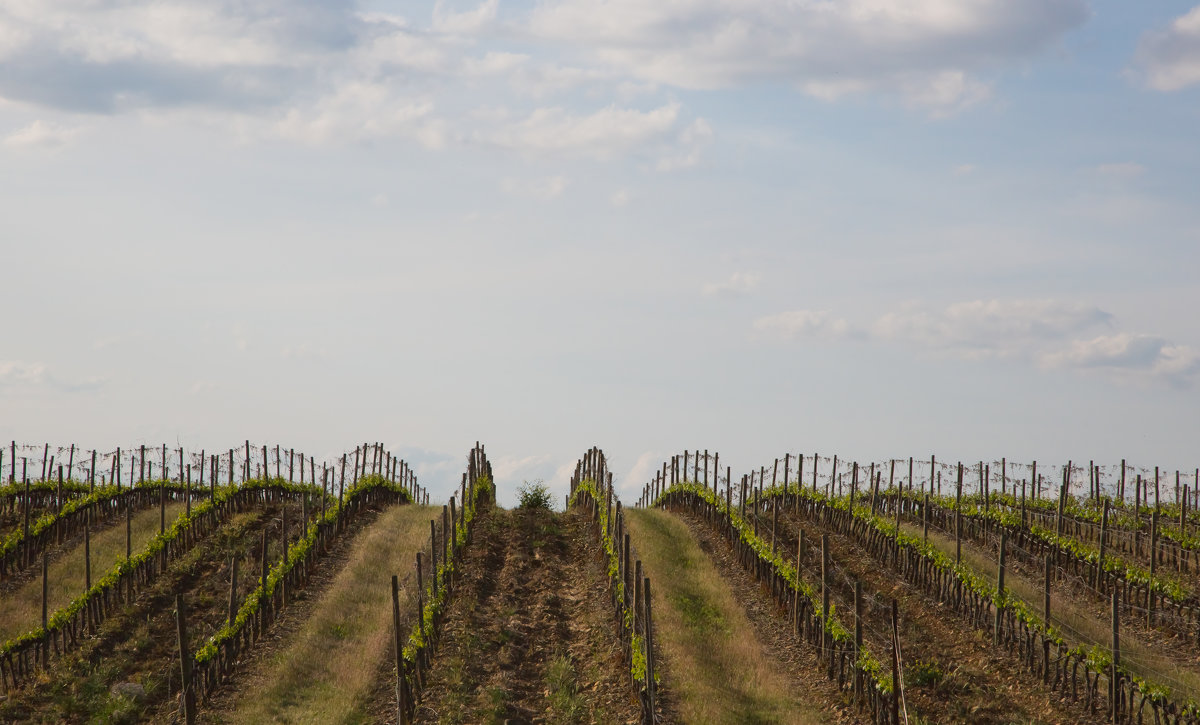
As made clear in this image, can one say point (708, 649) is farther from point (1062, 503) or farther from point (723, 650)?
point (1062, 503)

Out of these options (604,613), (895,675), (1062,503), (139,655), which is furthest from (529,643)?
(1062,503)

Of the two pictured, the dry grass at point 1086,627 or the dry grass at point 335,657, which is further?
the dry grass at point 1086,627

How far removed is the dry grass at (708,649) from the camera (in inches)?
749

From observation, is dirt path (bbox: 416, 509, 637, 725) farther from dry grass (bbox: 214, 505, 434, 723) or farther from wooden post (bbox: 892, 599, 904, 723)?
wooden post (bbox: 892, 599, 904, 723)

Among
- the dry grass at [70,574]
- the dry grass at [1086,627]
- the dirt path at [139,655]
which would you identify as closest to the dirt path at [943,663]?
the dry grass at [1086,627]

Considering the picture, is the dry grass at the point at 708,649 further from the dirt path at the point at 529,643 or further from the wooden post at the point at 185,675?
the wooden post at the point at 185,675

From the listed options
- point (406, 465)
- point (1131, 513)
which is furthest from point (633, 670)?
point (406, 465)

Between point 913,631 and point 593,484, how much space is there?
17.6 meters

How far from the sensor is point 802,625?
76.6 ft

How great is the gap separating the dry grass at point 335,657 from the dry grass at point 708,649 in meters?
5.89

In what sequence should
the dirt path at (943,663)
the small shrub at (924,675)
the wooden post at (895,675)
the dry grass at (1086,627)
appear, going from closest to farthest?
the wooden post at (895,675), the dirt path at (943,663), the small shrub at (924,675), the dry grass at (1086,627)

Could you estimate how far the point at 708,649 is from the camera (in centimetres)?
2228

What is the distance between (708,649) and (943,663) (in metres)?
4.62

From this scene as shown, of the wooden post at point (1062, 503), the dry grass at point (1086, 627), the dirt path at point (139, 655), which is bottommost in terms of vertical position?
the dirt path at point (139, 655)
